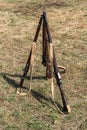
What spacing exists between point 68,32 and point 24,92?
13.1 feet

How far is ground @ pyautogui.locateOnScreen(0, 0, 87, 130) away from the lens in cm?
595

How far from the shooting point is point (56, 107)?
246 inches

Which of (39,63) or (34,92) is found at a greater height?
(34,92)

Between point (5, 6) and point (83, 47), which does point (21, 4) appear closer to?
point (5, 6)

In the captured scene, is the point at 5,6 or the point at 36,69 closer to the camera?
the point at 36,69

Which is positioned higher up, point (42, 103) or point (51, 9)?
point (42, 103)

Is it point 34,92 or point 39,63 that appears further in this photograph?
point 39,63

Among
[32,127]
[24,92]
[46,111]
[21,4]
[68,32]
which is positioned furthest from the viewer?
[21,4]

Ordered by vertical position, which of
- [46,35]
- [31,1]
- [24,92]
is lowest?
[31,1]

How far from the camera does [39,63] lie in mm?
8234

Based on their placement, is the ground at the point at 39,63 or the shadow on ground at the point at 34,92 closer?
the ground at the point at 39,63

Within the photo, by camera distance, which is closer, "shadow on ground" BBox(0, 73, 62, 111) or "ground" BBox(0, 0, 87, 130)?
"ground" BBox(0, 0, 87, 130)

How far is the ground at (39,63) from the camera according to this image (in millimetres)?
5945

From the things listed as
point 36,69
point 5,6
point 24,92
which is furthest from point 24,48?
point 5,6
